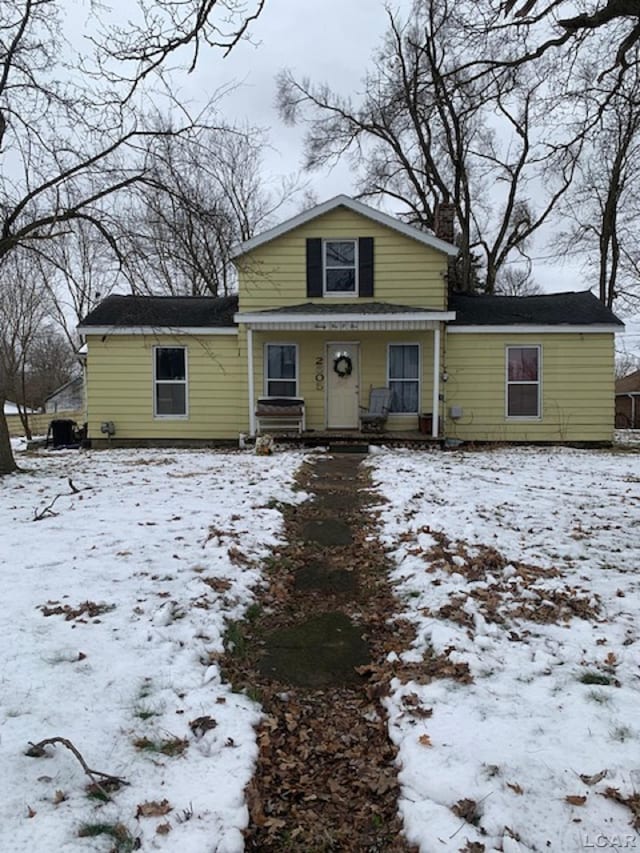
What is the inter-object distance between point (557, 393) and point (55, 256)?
35.3 ft

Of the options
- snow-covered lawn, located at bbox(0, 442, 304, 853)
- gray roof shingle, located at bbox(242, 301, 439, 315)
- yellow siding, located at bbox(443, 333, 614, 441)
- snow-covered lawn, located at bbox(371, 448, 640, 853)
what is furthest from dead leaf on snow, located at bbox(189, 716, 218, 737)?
yellow siding, located at bbox(443, 333, 614, 441)

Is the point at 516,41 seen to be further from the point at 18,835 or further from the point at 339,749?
the point at 18,835

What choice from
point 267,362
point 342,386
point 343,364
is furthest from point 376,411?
point 267,362

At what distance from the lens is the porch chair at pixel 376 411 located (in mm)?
12812

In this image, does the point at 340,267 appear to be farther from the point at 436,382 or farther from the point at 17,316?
the point at 17,316

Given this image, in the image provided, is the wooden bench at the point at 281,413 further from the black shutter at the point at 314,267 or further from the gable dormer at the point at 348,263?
the black shutter at the point at 314,267

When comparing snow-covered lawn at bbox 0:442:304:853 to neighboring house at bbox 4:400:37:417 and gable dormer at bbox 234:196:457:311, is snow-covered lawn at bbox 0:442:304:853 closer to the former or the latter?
gable dormer at bbox 234:196:457:311

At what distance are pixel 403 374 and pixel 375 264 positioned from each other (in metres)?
2.57

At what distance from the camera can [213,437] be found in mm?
13758

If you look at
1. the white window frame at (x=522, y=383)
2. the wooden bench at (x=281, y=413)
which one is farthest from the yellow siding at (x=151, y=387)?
the white window frame at (x=522, y=383)

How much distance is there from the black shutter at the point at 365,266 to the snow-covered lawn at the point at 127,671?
8.06m

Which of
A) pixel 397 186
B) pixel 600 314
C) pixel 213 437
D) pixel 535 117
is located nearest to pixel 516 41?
pixel 535 117

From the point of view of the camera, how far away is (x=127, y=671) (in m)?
3.08

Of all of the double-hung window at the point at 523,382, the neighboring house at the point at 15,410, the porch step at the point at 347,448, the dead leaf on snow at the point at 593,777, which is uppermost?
the double-hung window at the point at 523,382
